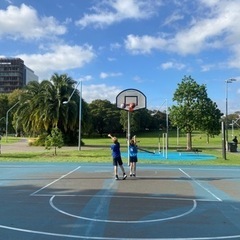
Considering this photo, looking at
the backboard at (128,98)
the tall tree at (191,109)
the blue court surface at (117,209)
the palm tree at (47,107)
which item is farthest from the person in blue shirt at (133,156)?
the palm tree at (47,107)

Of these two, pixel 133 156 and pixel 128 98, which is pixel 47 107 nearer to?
pixel 128 98

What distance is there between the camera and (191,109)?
4569cm

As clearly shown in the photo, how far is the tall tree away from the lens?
45.5 m

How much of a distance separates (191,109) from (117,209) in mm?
36849

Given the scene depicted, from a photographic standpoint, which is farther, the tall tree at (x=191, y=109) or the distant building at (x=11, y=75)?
the distant building at (x=11, y=75)

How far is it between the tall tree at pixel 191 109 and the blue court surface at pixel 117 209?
2912 centimetres

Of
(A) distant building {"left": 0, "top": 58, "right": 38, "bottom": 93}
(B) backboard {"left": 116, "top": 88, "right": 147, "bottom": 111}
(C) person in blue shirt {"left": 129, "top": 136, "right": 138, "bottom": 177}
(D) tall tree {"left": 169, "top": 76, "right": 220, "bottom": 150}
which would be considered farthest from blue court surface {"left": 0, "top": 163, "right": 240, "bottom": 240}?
(A) distant building {"left": 0, "top": 58, "right": 38, "bottom": 93}

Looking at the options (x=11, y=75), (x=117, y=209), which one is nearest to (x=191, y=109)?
(x=117, y=209)

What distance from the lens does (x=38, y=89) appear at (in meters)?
55.8

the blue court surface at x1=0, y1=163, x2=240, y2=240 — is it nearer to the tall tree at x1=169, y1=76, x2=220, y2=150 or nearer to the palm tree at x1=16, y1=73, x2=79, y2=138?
the tall tree at x1=169, y1=76, x2=220, y2=150

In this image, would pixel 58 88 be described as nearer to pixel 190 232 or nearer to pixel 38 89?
pixel 38 89

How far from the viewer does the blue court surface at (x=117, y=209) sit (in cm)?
749

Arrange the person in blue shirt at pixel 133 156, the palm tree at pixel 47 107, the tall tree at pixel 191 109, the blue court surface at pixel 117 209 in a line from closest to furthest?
the blue court surface at pixel 117 209 < the person in blue shirt at pixel 133 156 < the tall tree at pixel 191 109 < the palm tree at pixel 47 107

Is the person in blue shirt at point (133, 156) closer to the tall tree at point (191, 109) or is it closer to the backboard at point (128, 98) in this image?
the backboard at point (128, 98)
